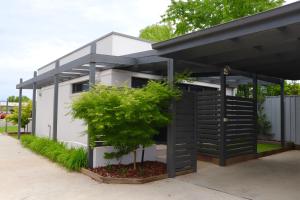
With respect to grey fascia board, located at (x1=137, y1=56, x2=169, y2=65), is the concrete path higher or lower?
lower

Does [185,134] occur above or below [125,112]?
below

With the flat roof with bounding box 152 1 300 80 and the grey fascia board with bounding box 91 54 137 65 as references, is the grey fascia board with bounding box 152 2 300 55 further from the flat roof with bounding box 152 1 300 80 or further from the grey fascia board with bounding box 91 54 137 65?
the grey fascia board with bounding box 91 54 137 65

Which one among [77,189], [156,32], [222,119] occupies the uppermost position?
[156,32]

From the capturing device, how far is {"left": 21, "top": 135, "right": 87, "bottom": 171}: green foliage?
7.25m

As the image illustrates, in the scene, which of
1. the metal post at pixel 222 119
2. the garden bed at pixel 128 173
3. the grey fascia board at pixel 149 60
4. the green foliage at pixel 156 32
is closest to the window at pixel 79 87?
the grey fascia board at pixel 149 60

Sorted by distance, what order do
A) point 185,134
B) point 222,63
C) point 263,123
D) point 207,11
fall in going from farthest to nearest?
point 207,11
point 263,123
point 222,63
point 185,134

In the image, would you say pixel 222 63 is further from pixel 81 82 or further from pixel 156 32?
pixel 156 32

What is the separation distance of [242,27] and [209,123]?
406 cm

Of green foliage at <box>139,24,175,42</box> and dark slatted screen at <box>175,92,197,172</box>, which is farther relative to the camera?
green foliage at <box>139,24,175,42</box>

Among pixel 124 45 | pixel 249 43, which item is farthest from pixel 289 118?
pixel 249 43

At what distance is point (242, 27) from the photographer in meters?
4.70

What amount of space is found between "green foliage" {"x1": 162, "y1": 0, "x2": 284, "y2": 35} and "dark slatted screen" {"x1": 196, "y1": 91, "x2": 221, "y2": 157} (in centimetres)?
898

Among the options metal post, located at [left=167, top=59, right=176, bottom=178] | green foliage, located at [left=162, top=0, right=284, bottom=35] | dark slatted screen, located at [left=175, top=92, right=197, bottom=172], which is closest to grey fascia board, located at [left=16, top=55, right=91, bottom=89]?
metal post, located at [left=167, top=59, right=176, bottom=178]

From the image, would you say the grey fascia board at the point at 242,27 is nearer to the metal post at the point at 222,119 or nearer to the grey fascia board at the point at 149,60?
the grey fascia board at the point at 149,60
